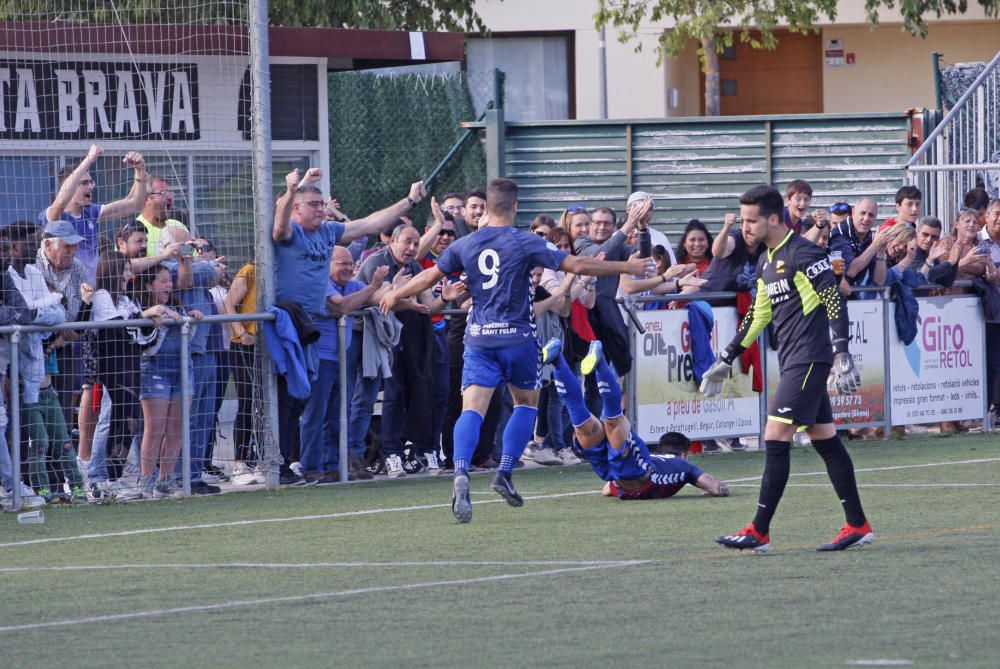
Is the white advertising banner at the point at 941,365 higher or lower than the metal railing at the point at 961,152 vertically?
lower

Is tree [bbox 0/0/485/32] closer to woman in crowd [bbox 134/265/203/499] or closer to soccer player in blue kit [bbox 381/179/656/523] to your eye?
woman in crowd [bbox 134/265/203/499]

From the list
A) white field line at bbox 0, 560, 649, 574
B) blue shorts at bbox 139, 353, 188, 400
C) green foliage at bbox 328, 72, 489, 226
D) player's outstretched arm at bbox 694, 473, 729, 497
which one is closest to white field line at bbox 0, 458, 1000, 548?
player's outstretched arm at bbox 694, 473, 729, 497

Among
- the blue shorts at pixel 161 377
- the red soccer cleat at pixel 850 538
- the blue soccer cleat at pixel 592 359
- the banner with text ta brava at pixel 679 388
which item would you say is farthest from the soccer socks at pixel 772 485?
the banner with text ta brava at pixel 679 388

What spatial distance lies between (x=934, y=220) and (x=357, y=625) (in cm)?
1168

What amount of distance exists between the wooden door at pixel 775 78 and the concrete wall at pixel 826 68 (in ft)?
1.41

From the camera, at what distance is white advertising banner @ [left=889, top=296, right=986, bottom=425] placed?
1734cm

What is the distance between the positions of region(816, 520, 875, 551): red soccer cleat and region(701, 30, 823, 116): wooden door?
1129 inches

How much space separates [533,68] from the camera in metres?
35.9

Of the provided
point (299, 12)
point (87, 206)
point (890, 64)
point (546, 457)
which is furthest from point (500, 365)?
point (890, 64)

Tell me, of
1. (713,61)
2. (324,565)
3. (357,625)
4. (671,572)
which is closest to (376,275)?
(324,565)

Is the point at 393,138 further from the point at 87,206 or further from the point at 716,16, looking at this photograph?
the point at 87,206

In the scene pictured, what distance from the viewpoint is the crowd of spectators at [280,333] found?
1312 centimetres

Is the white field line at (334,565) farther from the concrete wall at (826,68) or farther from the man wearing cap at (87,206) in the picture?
the concrete wall at (826,68)

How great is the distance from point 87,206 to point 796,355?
6.35m
